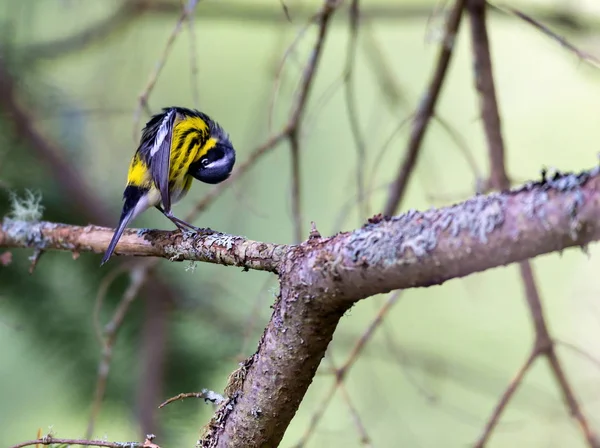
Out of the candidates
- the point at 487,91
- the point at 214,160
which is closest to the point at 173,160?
the point at 214,160

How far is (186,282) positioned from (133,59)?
0.66 metres

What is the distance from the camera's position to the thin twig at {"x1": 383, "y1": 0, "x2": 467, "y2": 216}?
4.84 feet

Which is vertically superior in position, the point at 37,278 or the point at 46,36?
the point at 46,36

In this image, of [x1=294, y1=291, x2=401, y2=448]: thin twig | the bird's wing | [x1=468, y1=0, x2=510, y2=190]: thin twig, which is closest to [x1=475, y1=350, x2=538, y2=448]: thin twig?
[x1=294, y1=291, x2=401, y2=448]: thin twig

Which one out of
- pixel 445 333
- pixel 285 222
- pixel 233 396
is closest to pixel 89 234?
pixel 233 396

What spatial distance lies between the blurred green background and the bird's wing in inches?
6.4

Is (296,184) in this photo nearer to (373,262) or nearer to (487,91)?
(487,91)

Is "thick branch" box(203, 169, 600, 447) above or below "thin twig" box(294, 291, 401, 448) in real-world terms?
below

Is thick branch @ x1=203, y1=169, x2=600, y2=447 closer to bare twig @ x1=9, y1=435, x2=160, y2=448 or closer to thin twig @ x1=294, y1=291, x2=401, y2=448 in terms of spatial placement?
bare twig @ x1=9, y1=435, x2=160, y2=448

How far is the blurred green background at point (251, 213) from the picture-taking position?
5.55ft

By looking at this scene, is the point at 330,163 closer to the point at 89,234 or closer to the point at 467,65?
the point at 467,65

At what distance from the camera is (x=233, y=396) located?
31.5 inches

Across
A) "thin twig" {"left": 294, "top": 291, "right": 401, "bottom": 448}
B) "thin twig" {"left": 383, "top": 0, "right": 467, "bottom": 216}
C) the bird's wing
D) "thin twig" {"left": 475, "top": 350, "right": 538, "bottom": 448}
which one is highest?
"thin twig" {"left": 383, "top": 0, "right": 467, "bottom": 216}

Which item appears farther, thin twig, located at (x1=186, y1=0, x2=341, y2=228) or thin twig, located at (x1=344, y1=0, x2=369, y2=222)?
thin twig, located at (x1=344, y1=0, x2=369, y2=222)
